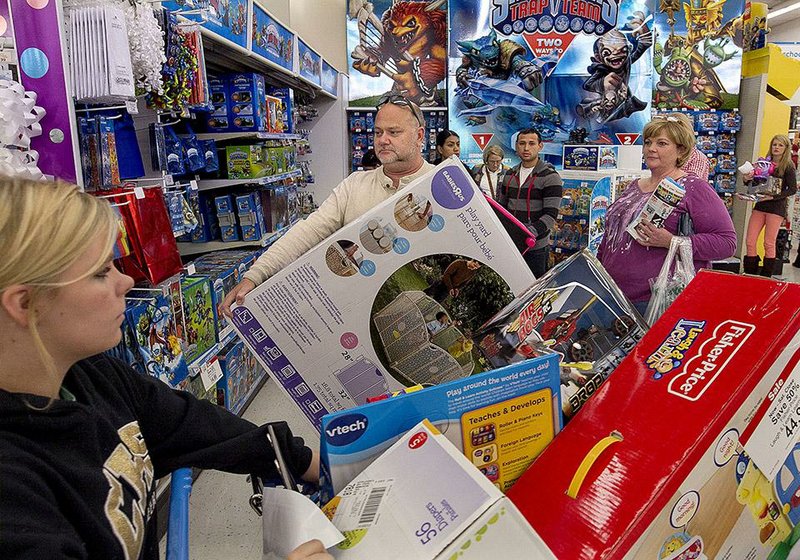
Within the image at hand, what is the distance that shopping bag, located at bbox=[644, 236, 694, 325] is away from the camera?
1.47 meters

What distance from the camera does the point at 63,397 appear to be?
0.97 m

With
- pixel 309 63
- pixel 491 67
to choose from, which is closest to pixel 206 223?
pixel 309 63

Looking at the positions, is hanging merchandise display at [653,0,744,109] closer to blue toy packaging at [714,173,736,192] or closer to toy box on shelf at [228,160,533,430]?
blue toy packaging at [714,173,736,192]

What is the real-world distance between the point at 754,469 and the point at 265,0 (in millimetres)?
6038

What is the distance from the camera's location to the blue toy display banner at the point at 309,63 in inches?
207

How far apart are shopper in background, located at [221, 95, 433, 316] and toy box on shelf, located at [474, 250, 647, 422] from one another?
923mm

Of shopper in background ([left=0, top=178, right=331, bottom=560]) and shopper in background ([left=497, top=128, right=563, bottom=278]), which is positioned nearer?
shopper in background ([left=0, top=178, right=331, bottom=560])

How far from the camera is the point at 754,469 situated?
3.15ft

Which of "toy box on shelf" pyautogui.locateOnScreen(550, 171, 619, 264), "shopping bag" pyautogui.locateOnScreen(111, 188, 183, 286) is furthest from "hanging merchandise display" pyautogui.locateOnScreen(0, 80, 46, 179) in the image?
"toy box on shelf" pyautogui.locateOnScreen(550, 171, 619, 264)

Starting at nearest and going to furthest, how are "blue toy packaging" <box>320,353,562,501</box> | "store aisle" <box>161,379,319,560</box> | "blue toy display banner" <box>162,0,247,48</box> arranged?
"blue toy packaging" <box>320,353,562,501</box> < "store aisle" <box>161,379,319,560</box> < "blue toy display banner" <box>162,0,247,48</box>

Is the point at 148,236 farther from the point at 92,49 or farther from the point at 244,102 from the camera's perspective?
the point at 244,102

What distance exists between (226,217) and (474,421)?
323 cm

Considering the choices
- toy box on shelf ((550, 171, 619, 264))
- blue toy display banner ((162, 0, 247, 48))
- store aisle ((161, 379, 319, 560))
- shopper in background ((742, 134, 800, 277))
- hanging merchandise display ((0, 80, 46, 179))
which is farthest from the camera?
shopper in background ((742, 134, 800, 277))

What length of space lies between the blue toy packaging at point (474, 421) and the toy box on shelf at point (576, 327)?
0.14 m
